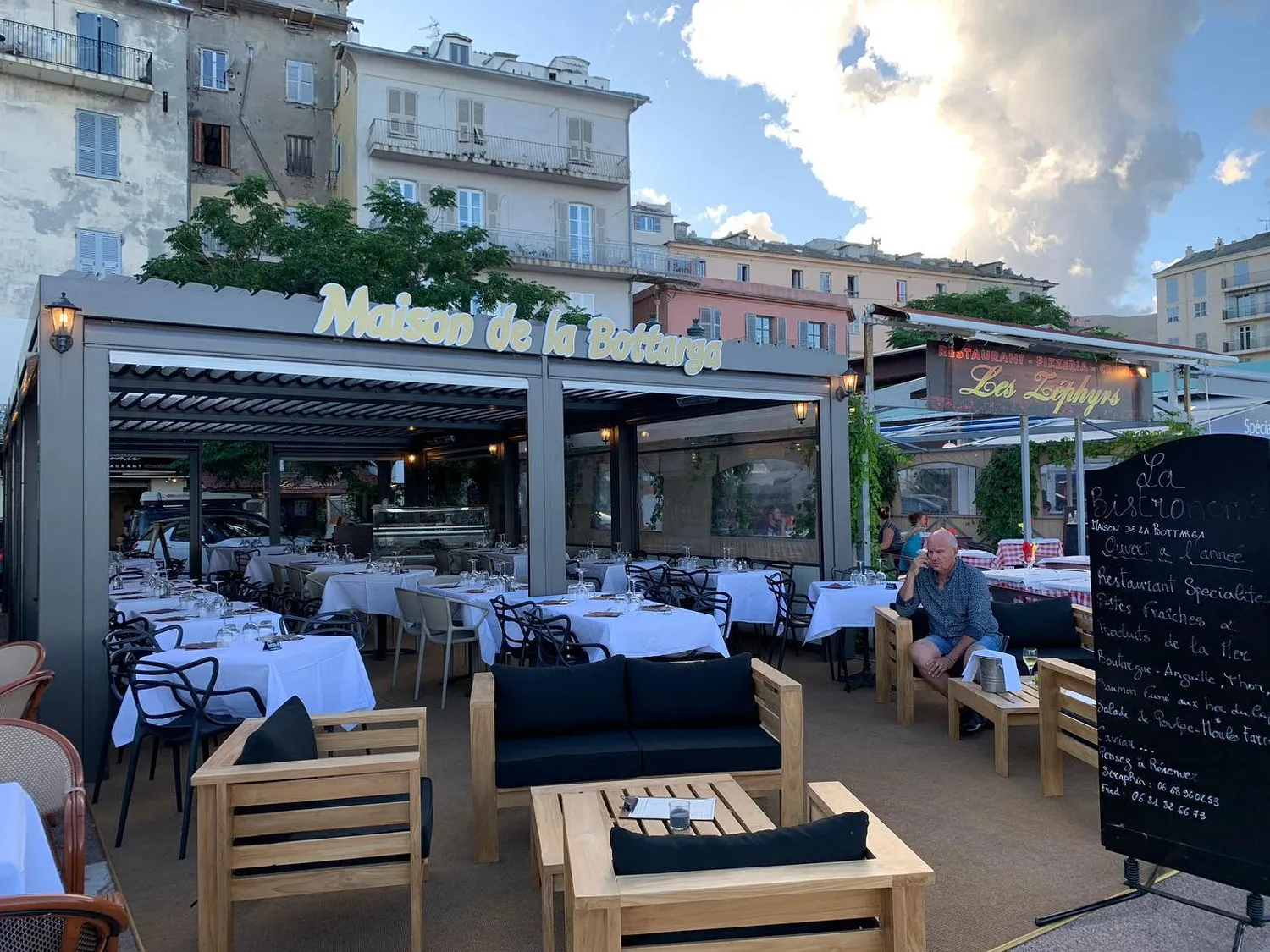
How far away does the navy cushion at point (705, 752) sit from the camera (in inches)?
154

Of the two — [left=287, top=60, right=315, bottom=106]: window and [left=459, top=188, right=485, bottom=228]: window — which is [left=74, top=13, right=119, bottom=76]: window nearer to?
[left=287, top=60, right=315, bottom=106]: window

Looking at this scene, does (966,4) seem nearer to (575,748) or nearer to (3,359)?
(575,748)

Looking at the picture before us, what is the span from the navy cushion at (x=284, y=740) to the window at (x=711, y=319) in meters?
28.5

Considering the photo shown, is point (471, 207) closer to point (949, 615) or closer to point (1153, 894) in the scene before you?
point (949, 615)

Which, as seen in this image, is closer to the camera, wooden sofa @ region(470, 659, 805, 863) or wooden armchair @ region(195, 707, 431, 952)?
wooden armchair @ region(195, 707, 431, 952)

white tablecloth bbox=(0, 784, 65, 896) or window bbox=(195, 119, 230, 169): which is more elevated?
window bbox=(195, 119, 230, 169)

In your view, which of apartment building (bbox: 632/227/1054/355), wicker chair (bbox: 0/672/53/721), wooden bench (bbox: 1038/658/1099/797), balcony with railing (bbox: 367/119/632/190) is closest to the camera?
wicker chair (bbox: 0/672/53/721)

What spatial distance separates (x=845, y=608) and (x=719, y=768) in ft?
12.5

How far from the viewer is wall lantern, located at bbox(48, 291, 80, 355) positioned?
5.43 metres

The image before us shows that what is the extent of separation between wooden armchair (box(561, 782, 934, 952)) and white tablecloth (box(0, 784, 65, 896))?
1.29m

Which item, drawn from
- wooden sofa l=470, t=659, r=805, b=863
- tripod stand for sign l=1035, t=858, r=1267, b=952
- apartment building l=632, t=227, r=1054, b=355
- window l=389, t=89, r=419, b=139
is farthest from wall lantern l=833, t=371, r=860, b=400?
window l=389, t=89, r=419, b=139

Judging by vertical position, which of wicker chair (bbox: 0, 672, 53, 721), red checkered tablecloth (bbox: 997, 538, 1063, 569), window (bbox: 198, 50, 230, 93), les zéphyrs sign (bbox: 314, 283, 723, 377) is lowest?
wicker chair (bbox: 0, 672, 53, 721)

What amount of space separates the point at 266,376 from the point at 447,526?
6763 mm

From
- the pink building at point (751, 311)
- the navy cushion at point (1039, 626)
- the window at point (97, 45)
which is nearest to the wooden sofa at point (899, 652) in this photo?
the navy cushion at point (1039, 626)
